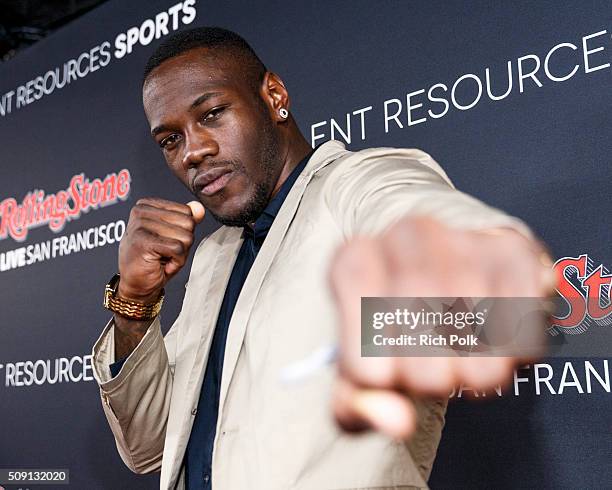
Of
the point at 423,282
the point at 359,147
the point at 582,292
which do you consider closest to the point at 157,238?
the point at 423,282

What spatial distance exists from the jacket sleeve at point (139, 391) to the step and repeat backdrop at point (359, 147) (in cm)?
43

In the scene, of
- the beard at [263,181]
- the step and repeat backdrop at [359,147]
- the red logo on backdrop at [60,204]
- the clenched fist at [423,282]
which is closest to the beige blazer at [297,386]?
the beard at [263,181]

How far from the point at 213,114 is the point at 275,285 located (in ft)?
0.79

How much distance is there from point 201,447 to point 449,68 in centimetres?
82

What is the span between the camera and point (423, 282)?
0.18 metres

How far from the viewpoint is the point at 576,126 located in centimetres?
109

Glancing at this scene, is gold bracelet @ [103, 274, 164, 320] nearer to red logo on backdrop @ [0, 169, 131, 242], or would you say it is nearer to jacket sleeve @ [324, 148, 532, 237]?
jacket sleeve @ [324, 148, 532, 237]

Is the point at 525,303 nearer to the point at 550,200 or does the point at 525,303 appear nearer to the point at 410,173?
the point at 410,173

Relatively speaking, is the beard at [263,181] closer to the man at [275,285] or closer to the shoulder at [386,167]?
the man at [275,285]

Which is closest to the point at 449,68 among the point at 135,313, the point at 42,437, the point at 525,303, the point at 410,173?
the point at 135,313

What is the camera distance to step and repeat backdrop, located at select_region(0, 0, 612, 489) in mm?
1058

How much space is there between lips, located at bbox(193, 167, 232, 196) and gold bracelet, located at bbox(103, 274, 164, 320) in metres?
0.12

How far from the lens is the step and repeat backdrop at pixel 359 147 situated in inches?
41.6

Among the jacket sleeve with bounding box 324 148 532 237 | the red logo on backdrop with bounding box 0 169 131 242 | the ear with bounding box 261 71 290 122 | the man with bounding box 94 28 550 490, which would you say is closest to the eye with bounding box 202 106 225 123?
the man with bounding box 94 28 550 490
